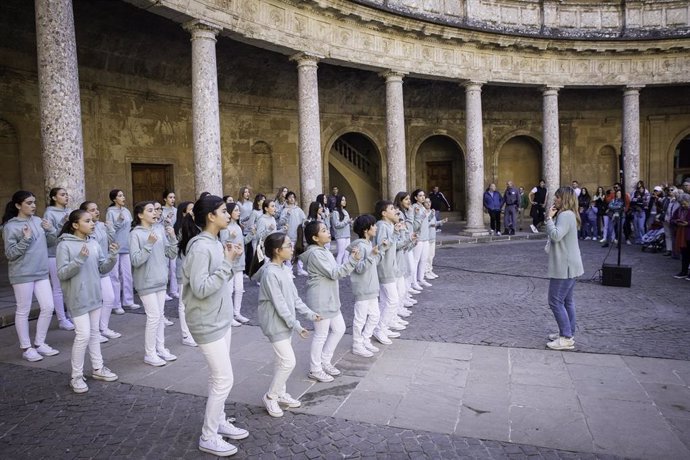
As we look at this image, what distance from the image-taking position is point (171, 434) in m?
3.80

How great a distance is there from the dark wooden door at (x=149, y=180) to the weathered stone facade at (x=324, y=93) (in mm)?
266

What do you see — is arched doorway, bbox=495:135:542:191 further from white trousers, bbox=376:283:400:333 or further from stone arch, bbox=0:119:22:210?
stone arch, bbox=0:119:22:210

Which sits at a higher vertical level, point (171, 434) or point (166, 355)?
point (166, 355)

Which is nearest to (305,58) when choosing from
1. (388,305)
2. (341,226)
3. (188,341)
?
(341,226)

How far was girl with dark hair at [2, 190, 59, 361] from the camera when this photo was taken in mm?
5695

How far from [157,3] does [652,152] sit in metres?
21.6

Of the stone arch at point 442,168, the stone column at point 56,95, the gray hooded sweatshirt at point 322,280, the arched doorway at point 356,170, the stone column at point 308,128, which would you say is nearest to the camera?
the gray hooded sweatshirt at point 322,280

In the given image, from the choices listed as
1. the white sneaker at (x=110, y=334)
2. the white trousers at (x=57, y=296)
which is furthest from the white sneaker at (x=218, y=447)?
the white trousers at (x=57, y=296)

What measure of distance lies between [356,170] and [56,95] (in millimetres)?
14281

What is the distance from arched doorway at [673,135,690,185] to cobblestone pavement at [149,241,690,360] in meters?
13.1

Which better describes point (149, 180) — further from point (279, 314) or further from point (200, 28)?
point (279, 314)

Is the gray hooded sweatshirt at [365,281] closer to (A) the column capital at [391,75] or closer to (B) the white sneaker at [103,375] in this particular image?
(B) the white sneaker at [103,375]

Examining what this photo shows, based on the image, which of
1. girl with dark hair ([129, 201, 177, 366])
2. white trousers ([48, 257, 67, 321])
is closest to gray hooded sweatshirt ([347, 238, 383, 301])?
girl with dark hair ([129, 201, 177, 366])

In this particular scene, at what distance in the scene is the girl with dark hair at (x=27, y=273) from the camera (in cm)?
570
